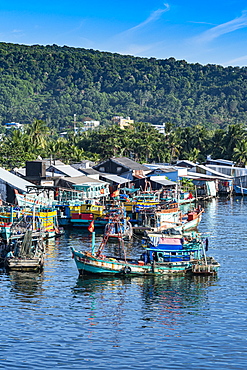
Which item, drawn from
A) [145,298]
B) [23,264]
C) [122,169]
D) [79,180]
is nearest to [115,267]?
[145,298]

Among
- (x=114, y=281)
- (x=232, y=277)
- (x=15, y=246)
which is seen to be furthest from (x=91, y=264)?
(x=232, y=277)

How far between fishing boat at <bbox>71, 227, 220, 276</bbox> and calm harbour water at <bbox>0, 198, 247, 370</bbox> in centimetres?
80

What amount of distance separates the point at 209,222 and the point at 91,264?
120ft

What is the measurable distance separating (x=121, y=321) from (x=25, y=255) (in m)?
14.4

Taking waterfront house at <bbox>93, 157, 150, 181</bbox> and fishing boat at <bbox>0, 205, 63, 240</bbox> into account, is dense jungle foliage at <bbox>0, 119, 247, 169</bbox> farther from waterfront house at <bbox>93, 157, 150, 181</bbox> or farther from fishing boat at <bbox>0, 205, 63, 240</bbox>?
fishing boat at <bbox>0, 205, 63, 240</bbox>

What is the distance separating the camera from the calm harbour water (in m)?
32.7

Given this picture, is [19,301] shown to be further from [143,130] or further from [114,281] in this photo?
[143,130]

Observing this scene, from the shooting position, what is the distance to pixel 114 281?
1857 inches

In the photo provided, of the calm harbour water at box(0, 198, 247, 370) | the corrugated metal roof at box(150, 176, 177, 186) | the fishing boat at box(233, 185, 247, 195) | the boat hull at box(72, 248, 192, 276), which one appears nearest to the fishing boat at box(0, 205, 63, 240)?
the calm harbour water at box(0, 198, 247, 370)

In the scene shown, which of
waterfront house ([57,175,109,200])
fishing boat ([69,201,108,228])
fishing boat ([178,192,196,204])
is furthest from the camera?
fishing boat ([178,192,196,204])

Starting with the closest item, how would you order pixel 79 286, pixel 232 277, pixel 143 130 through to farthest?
pixel 79 286 → pixel 232 277 → pixel 143 130

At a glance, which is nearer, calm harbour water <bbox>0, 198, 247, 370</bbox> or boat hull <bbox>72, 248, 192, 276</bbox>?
calm harbour water <bbox>0, 198, 247, 370</bbox>

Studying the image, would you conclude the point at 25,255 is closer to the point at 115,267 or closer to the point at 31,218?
the point at 115,267

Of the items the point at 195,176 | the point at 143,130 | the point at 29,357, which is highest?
the point at 143,130
